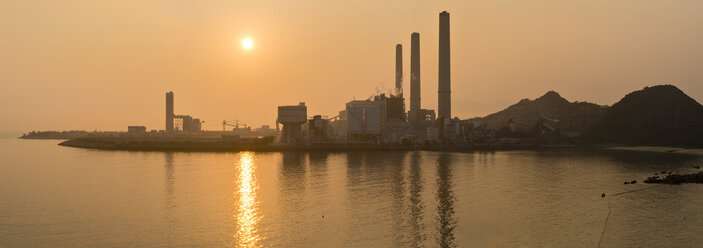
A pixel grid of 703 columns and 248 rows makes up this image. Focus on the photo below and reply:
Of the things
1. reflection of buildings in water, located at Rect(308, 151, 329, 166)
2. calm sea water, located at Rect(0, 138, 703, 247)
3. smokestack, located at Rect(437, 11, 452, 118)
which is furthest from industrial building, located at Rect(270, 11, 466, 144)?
calm sea water, located at Rect(0, 138, 703, 247)

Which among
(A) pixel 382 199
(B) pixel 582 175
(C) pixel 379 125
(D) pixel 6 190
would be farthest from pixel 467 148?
(D) pixel 6 190

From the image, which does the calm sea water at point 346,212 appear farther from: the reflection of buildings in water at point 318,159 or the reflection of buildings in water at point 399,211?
the reflection of buildings in water at point 318,159

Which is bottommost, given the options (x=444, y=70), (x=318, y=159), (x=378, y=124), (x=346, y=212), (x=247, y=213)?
(x=247, y=213)

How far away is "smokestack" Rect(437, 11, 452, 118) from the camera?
18425cm

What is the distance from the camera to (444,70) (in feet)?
614

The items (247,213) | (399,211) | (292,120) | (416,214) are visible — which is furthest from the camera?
(292,120)

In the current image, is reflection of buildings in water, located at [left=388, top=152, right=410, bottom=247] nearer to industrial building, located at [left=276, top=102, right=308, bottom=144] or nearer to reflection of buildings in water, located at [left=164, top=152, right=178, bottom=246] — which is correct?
reflection of buildings in water, located at [left=164, top=152, right=178, bottom=246]

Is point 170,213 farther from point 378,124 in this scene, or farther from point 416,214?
point 378,124

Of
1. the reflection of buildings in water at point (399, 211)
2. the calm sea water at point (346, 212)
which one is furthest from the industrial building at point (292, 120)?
the reflection of buildings in water at point (399, 211)

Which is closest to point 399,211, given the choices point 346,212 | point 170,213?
point 346,212

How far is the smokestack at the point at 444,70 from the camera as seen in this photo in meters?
184

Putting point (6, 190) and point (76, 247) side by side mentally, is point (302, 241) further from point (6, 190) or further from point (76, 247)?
point (6, 190)

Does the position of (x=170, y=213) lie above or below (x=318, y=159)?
below

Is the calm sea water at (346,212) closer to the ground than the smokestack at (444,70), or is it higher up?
closer to the ground
